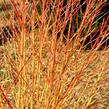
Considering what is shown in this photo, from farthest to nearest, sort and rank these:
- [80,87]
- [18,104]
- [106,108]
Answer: [80,87], [106,108], [18,104]

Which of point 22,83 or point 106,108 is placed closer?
point 22,83

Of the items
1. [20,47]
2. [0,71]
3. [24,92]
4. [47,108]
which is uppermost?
[0,71]

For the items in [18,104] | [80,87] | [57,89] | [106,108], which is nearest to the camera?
[57,89]

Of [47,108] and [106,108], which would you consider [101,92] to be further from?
[47,108]

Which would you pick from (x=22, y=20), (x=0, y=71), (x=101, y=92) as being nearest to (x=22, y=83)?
(x=22, y=20)

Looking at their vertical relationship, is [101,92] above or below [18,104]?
above

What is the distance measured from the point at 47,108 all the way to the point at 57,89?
163 millimetres

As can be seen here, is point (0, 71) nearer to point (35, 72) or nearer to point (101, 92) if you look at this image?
point (101, 92)

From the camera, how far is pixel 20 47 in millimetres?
2047

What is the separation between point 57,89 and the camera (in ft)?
6.14

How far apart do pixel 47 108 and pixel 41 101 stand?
0.33 m

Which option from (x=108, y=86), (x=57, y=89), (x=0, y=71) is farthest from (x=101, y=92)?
(x=57, y=89)

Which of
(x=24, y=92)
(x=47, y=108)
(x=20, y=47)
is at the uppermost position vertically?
(x=20, y=47)

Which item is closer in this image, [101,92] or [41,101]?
[41,101]
